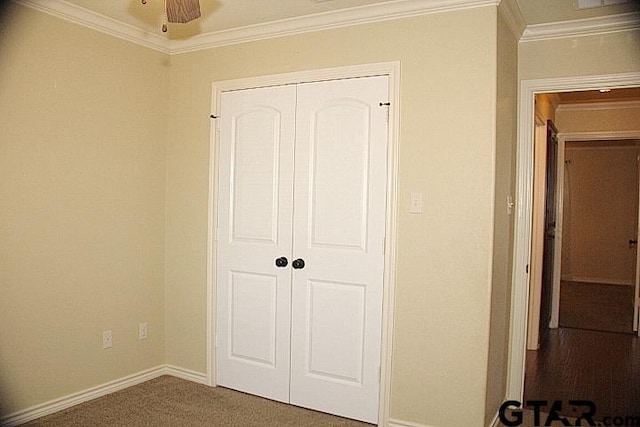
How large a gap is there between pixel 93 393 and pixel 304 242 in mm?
1697

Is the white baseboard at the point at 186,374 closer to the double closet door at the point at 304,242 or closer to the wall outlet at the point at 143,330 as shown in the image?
the double closet door at the point at 304,242

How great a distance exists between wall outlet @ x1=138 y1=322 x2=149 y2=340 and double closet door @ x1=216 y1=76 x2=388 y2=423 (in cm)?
54

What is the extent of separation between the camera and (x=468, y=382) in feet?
9.55

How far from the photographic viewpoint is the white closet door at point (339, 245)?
3.17m

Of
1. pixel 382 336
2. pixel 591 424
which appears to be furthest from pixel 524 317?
pixel 382 336

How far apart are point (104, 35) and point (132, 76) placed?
316mm

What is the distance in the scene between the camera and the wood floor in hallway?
12.2 ft

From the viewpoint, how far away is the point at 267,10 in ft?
10.6

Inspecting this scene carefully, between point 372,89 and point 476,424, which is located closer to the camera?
point 476,424

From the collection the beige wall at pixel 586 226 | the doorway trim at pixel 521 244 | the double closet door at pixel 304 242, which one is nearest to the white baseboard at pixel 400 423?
the double closet door at pixel 304 242

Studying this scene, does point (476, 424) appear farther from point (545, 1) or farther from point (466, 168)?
point (545, 1)

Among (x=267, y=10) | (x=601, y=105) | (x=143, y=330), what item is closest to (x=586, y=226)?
(x=601, y=105)

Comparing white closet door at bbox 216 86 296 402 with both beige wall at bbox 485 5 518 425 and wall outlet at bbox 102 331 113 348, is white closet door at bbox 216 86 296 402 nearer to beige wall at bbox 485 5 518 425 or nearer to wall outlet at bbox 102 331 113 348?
wall outlet at bbox 102 331 113 348

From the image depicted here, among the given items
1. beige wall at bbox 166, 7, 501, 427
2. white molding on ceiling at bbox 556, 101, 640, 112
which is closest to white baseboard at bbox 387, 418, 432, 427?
beige wall at bbox 166, 7, 501, 427
